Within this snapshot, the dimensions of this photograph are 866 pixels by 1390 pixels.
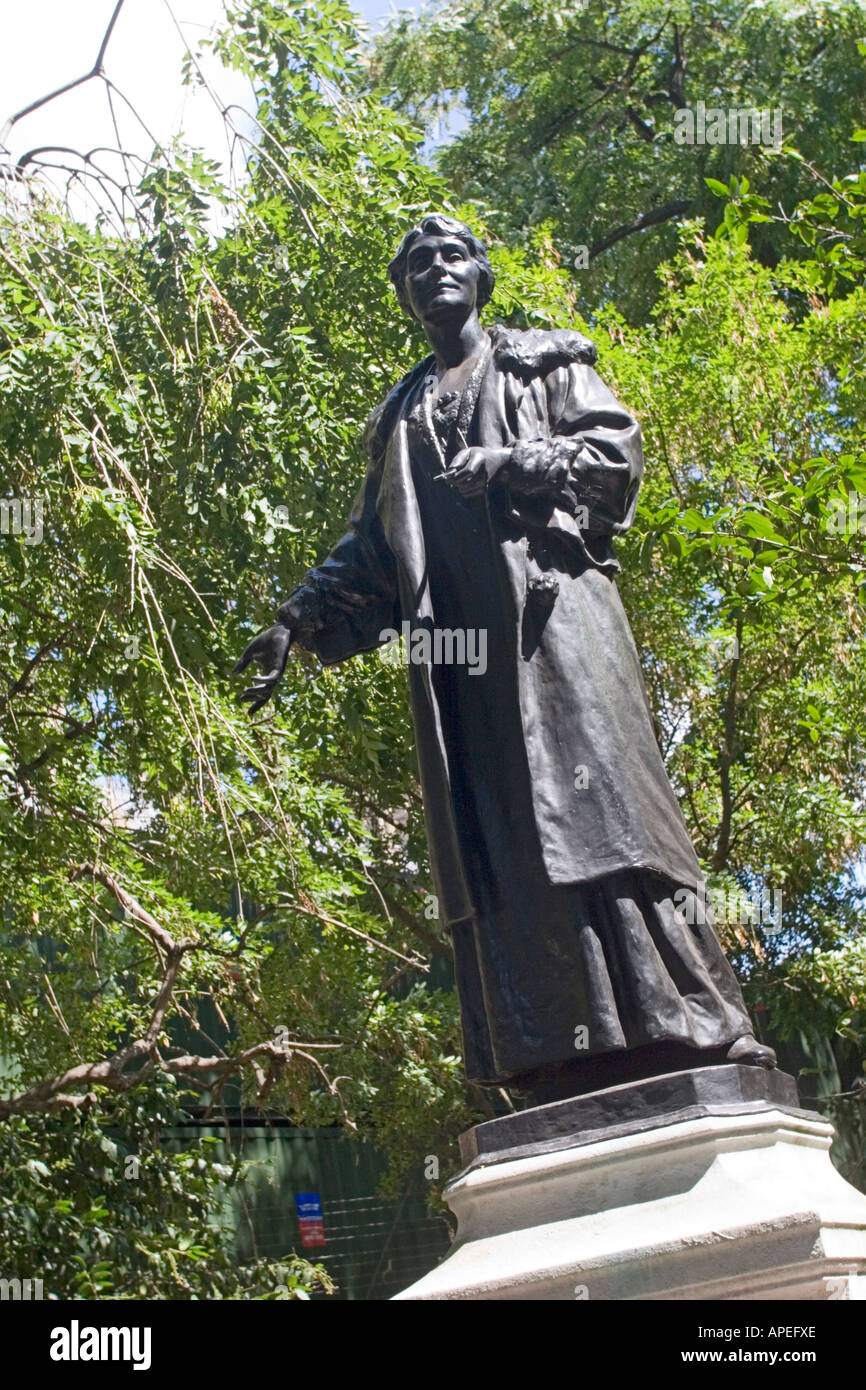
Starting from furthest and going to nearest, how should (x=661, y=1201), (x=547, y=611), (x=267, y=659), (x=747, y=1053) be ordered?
(x=267, y=659) → (x=547, y=611) → (x=747, y=1053) → (x=661, y=1201)

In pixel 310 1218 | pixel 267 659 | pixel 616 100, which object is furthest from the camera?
pixel 616 100

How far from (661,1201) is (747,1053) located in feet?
1.61

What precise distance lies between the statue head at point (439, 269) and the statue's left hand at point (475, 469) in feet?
2.27

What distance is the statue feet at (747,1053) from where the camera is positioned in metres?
3.62

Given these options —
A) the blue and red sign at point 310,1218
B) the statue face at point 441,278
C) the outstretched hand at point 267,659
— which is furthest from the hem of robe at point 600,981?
the blue and red sign at point 310,1218

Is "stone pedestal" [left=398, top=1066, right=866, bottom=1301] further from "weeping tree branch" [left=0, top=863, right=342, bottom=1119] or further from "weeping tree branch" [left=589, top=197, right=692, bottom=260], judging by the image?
"weeping tree branch" [left=589, top=197, right=692, bottom=260]

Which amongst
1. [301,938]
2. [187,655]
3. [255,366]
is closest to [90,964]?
[301,938]

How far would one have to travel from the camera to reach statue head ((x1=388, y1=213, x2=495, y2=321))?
4617mm

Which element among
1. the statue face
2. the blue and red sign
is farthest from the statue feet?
the blue and red sign

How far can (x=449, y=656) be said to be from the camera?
4281 mm

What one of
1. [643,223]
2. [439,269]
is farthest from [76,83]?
[643,223]

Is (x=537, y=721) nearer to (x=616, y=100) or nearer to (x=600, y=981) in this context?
(x=600, y=981)

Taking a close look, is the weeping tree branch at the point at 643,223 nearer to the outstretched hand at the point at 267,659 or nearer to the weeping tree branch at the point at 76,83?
the weeping tree branch at the point at 76,83

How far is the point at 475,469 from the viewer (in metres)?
4.10
